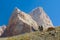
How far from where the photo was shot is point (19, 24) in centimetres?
4203

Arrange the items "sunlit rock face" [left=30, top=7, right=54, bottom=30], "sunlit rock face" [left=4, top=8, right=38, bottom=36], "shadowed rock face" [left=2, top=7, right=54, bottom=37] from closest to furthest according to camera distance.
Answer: "shadowed rock face" [left=2, top=7, right=54, bottom=37]
"sunlit rock face" [left=4, top=8, right=38, bottom=36]
"sunlit rock face" [left=30, top=7, right=54, bottom=30]

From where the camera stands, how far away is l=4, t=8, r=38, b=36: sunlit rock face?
1578 inches

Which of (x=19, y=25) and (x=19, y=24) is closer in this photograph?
(x=19, y=25)

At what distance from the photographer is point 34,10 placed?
55719 millimetres

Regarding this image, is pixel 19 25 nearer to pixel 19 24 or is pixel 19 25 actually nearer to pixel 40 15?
pixel 19 24

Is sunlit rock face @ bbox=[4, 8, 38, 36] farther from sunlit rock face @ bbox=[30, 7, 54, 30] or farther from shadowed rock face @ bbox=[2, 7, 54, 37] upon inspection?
sunlit rock face @ bbox=[30, 7, 54, 30]

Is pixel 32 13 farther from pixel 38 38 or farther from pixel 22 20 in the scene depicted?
pixel 38 38

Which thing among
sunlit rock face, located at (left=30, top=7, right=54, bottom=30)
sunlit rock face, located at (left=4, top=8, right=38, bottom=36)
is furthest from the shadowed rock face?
sunlit rock face, located at (left=30, top=7, right=54, bottom=30)

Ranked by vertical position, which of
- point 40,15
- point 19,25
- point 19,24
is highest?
point 40,15

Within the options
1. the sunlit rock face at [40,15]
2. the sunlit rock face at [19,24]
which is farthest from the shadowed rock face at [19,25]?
the sunlit rock face at [40,15]

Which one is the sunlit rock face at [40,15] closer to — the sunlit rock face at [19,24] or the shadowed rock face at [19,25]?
the shadowed rock face at [19,25]

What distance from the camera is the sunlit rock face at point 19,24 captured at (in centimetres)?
4009

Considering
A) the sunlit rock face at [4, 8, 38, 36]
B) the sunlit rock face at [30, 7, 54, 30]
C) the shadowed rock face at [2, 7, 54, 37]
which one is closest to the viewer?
the shadowed rock face at [2, 7, 54, 37]

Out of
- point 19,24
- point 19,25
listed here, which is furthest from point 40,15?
point 19,25
